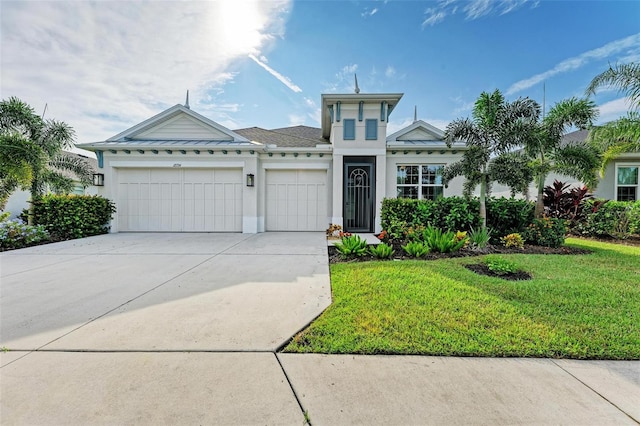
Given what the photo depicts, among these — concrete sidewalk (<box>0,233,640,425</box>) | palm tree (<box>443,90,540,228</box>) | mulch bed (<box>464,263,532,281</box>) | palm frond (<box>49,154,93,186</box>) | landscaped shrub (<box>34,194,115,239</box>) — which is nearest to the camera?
concrete sidewalk (<box>0,233,640,425</box>)

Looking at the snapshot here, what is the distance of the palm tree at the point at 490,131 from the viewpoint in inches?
261

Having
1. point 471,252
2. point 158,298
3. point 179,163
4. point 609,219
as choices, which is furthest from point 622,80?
point 179,163

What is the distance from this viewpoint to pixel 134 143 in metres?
9.88

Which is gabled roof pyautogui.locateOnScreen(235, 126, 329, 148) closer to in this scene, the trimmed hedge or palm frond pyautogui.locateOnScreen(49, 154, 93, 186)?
the trimmed hedge

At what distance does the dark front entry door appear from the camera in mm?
9945

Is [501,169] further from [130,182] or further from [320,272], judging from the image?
[130,182]

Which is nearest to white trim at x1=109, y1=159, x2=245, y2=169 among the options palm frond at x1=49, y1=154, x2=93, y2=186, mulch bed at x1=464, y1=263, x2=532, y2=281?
palm frond at x1=49, y1=154, x2=93, y2=186

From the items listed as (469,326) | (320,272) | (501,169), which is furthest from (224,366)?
(501,169)

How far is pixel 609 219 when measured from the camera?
8773 millimetres

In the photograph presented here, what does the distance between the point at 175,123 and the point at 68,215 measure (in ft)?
15.9

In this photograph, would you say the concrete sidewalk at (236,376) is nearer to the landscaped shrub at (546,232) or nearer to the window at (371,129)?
the landscaped shrub at (546,232)

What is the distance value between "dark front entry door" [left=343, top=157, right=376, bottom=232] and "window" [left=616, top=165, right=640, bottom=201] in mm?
11512

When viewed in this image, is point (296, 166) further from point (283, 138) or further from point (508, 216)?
point (508, 216)

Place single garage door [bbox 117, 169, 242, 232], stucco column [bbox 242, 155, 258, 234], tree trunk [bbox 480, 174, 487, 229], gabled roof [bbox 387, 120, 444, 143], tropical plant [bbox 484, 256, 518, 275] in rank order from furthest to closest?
gabled roof [bbox 387, 120, 444, 143] → single garage door [bbox 117, 169, 242, 232] → stucco column [bbox 242, 155, 258, 234] → tree trunk [bbox 480, 174, 487, 229] → tropical plant [bbox 484, 256, 518, 275]
